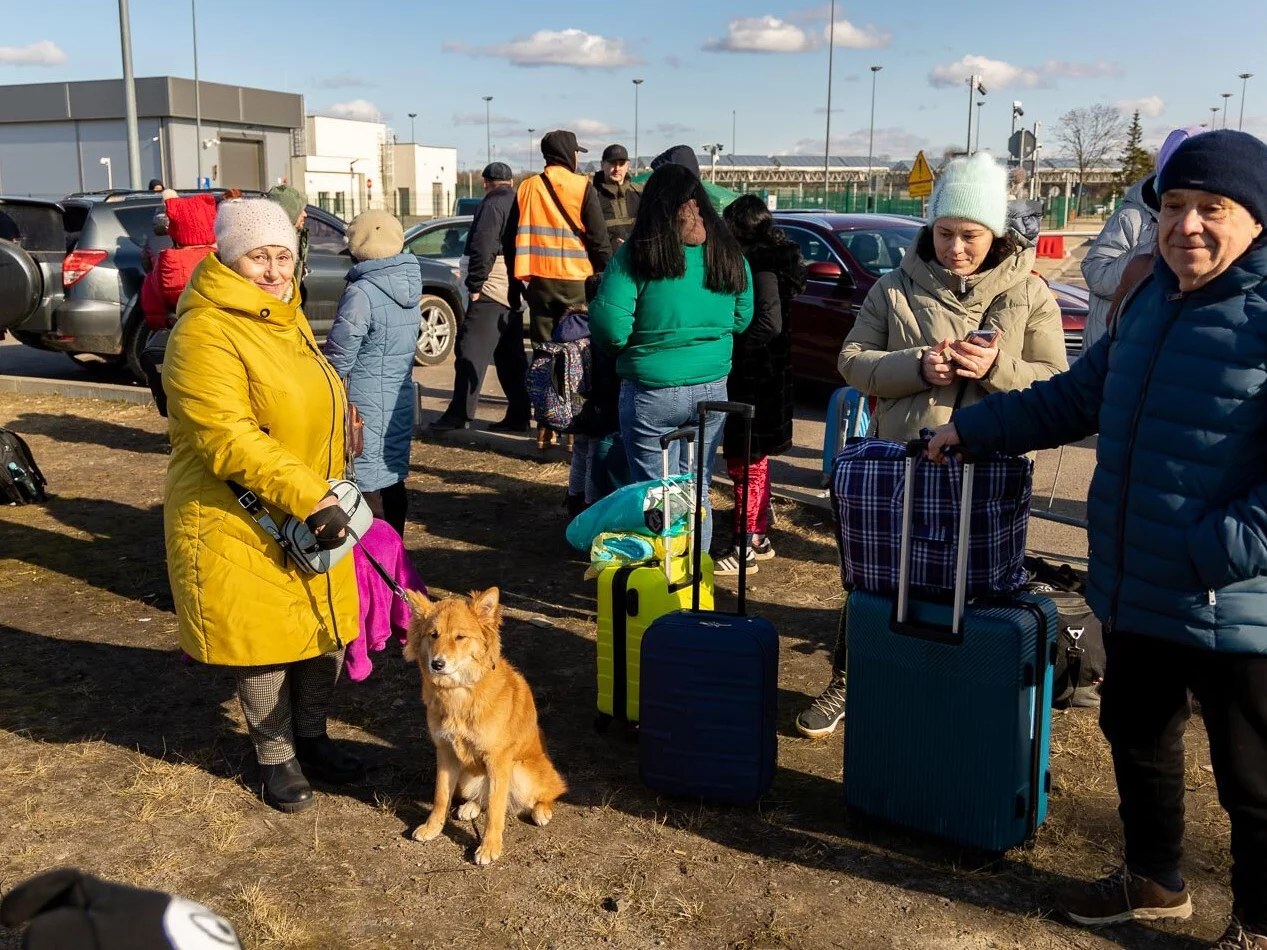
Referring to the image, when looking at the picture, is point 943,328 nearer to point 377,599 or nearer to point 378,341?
point 377,599

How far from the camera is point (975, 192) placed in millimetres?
3773

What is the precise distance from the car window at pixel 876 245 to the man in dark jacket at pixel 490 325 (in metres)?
3.29

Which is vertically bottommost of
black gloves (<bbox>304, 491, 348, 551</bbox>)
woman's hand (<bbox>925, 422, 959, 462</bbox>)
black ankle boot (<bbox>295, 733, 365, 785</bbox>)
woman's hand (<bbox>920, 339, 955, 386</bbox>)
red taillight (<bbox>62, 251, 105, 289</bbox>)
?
black ankle boot (<bbox>295, 733, 365, 785</bbox>)

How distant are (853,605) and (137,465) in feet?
23.3

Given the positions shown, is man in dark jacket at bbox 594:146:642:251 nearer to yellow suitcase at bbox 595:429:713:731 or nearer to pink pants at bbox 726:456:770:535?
pink pants at bbox 726:456:770:535

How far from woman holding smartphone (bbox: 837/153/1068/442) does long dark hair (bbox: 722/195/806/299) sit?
6.50 ft

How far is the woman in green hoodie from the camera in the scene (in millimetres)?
5043

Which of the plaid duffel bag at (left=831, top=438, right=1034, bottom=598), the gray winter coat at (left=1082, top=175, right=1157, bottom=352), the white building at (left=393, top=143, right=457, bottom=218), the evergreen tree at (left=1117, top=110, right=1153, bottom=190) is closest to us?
the plaid duffel bag at (left=831, top=438, right=1034, bottom=598)

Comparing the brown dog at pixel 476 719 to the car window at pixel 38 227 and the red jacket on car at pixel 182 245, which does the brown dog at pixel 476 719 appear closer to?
the red jacket on car at pixel 182 245

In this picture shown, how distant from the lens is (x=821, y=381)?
10758 millimetres

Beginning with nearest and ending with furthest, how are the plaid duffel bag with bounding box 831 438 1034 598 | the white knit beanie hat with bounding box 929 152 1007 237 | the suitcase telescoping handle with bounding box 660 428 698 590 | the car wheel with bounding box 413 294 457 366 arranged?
the plaid duffel bag with bounding box 831 438 1034 598, the white knit beanie hat with bounding box 929 152 1007 237, the suitcase telescoping handle with bounding box 660 428 698 590, the car wheel with bounding box 413 294 457 366

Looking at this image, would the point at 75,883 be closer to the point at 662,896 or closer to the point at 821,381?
the point at 662,896

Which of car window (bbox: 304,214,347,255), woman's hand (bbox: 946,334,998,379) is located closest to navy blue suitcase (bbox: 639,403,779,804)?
woman's hand (bbox: 946,334,998,379)

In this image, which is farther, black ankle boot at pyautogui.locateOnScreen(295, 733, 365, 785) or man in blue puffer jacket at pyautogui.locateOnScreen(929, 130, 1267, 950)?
black ankle boot at pyautogui.locateOnScreen(295, 733, 365, 785)
